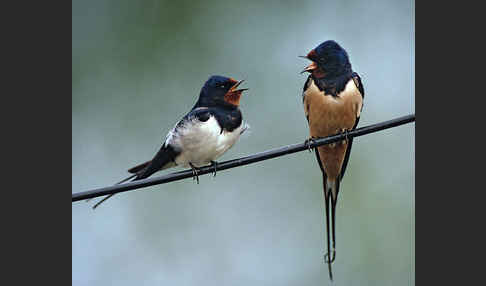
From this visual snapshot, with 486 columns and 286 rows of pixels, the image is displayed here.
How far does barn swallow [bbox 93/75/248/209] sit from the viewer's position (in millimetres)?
2934

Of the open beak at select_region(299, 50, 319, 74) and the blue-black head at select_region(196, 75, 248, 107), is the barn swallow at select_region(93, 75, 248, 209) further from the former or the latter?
the open beak at select_region(299, 50, 319, 74)

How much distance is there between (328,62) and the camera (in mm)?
2965

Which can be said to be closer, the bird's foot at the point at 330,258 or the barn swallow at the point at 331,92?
the barn swallow at the point at 331,92

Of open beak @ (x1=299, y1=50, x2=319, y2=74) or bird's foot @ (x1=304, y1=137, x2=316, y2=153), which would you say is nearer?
bird's foot @ (x1=304, y1=137, x2=316, y2=153)

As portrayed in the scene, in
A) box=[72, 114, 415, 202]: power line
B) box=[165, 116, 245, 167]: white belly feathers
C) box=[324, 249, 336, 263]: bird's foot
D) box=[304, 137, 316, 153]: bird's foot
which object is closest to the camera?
box=[72, 114, 415, 202]: power line

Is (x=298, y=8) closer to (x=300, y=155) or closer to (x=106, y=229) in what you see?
(x=300, y=155)

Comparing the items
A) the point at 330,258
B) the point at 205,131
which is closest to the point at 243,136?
the point at 205,131

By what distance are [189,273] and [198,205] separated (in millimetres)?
361

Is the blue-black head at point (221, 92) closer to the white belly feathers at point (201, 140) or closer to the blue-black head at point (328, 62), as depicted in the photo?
the white belly feathers at point (201, 140)

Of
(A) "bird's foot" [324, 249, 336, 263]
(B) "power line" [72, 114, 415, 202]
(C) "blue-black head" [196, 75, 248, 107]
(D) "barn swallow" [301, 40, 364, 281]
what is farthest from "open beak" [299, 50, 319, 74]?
(A) "bird's foot" [324, 249, 336, 263]

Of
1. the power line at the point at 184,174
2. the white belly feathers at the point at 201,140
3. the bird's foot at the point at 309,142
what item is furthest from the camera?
the white belly feathers at the point at 201,140

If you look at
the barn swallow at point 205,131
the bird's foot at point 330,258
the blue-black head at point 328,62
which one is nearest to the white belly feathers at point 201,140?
the barn swallow at point 205,131

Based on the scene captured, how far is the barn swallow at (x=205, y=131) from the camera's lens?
2934 mm

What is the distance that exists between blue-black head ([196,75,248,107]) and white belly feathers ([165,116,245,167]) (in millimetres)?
101
